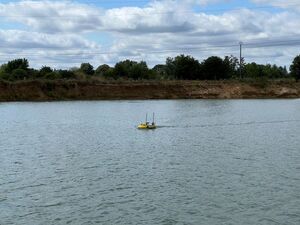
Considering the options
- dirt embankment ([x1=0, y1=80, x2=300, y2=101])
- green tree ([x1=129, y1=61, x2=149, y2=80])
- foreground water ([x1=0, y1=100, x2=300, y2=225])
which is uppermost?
green tree ([x1=129, y1=61, x2=149, y2=80])

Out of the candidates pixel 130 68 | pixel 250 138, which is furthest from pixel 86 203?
pixel 130 68

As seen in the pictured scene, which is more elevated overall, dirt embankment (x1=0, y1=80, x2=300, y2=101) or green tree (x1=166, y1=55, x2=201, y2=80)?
green tree (x1=166, y1=55, x2=201, y2=80)

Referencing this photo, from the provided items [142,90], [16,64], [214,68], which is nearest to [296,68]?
[214,68]

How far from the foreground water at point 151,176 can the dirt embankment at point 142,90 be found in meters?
64.4

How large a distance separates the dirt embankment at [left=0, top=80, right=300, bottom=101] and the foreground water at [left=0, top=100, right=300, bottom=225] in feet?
211

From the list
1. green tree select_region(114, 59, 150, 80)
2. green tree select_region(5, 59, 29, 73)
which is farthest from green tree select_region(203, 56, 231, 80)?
green tree select_region(5, 59, 29, 73)

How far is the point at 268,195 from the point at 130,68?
529 ft

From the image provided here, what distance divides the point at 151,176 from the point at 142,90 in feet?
325

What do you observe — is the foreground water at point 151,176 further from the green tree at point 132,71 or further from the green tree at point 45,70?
the green tree at point 132,71

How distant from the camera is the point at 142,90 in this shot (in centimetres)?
12838

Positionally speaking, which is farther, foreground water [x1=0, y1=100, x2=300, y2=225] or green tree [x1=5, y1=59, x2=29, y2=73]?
green tree [x1=5, y1=59, x2=29, y2=73]

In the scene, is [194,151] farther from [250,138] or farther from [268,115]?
[268,115]

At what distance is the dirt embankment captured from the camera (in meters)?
120

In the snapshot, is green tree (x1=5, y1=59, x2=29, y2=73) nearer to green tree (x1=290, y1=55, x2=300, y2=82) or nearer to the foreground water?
green tree (x1=290, y1=55, x2=300, y2=82)
